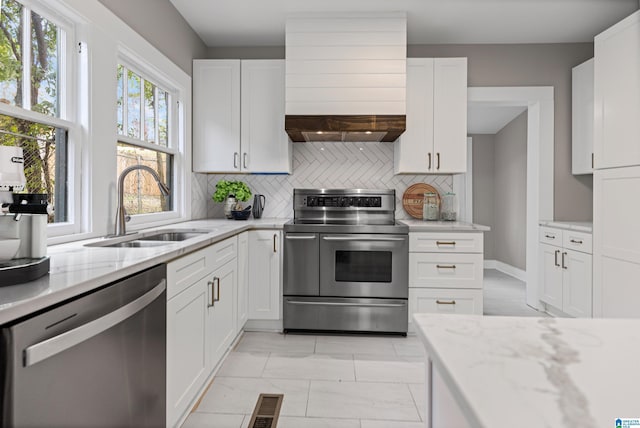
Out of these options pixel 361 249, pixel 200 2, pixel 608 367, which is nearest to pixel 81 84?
pixel 200 2

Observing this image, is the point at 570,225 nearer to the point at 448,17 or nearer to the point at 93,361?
the point at 448,17

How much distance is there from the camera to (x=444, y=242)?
3207mm

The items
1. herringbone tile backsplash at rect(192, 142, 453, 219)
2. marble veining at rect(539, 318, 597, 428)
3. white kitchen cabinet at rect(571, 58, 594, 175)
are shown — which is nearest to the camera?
marble veining at rect(539, 318, 597, 428)

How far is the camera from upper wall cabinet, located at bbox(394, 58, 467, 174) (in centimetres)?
346

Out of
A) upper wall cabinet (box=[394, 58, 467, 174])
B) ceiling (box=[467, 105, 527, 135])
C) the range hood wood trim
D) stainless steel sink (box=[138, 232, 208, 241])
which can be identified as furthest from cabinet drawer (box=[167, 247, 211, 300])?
ceiling (box=[467, 105, 527, 135])

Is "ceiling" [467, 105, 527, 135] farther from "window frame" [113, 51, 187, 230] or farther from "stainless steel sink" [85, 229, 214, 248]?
"stainless steel sink" [85, 229, 214, 248]

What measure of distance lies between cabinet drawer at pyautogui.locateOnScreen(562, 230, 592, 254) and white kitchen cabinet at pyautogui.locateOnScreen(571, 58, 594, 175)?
2.11ft

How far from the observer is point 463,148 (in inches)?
137

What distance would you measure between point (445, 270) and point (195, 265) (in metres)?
2.06

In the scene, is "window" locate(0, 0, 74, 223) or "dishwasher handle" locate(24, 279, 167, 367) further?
"window" locate(0, 0, 74, 223)

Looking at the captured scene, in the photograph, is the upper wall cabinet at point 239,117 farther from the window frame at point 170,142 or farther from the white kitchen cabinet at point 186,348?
the white kitchen cabinet at point 186,348

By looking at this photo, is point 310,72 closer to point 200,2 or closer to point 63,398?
point 200,2

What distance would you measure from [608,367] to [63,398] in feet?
3.77

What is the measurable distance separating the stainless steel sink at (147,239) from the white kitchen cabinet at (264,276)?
66 centimetres
